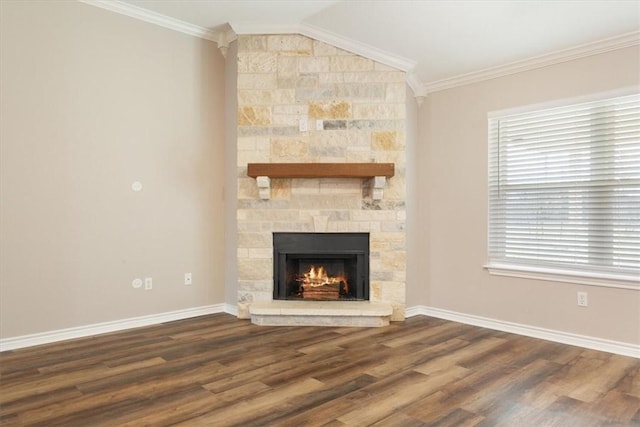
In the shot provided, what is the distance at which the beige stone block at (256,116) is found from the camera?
4.07 metres

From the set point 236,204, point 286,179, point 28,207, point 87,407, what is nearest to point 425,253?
point 286,179

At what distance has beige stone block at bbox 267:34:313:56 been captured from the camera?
13.2ft

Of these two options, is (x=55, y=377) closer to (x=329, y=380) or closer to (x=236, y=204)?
(x=329, y=380)

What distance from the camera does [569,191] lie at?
3586 mm

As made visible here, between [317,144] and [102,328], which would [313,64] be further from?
[102,328]

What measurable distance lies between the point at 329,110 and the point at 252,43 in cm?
98

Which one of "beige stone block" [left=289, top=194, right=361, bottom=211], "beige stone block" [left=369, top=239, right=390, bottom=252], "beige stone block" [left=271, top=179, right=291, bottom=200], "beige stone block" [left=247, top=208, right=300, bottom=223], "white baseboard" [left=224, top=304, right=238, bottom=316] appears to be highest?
"beige stone block" [left=271, top=179, right=291, bottom=200]

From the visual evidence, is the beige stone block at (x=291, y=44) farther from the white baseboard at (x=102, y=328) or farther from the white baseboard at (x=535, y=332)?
the white baseboard at (x=535, y=332)

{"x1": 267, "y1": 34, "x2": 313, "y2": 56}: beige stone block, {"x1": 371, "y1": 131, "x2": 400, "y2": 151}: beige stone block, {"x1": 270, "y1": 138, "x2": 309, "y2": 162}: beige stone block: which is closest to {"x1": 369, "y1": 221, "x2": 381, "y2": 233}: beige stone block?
Result: {"x1": 371, "y1": 131, "x2": 400, "y2": 151}: beige stone block

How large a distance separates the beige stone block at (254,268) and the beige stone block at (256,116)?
131 cm

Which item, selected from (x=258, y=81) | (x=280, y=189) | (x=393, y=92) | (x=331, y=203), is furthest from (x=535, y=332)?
(x=258, y=81)

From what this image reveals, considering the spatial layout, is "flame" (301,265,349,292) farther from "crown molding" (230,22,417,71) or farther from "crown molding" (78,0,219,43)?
"crown molding" (78,0,219,43)

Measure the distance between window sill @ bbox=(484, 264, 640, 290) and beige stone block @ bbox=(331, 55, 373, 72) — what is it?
2241 millimetres

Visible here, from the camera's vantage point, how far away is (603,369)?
2895 millimetres
